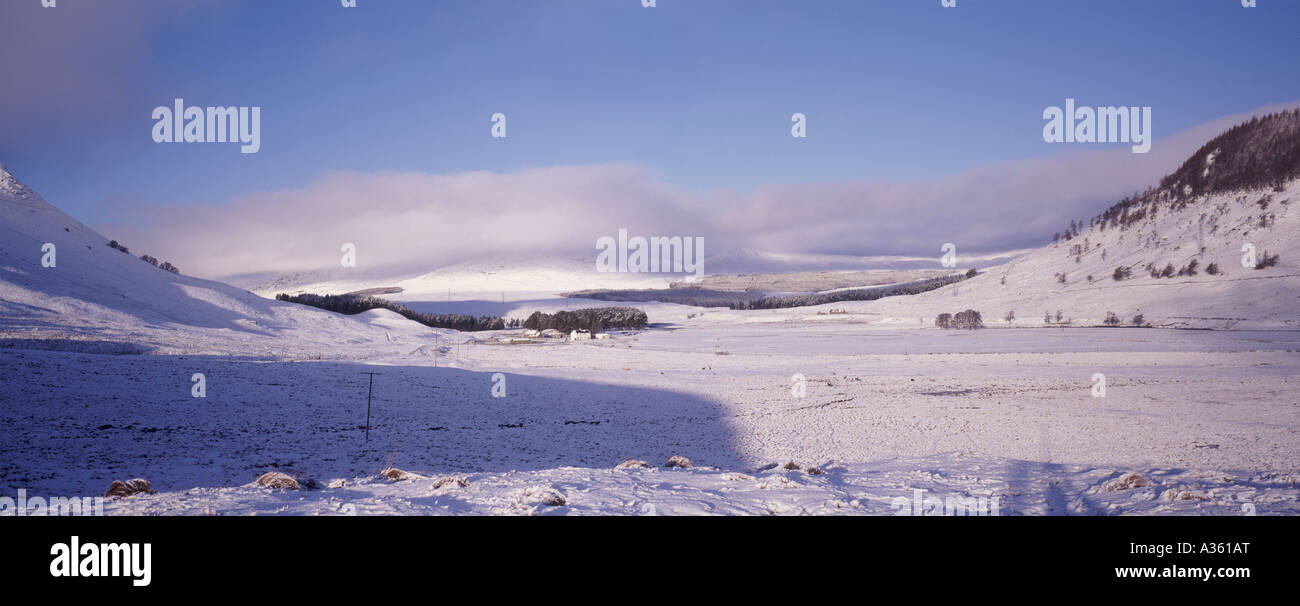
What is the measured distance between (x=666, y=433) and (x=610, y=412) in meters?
3.51

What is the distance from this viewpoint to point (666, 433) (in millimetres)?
16906

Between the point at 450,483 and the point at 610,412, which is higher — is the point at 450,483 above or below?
above

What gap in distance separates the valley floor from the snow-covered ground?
90 millimetres

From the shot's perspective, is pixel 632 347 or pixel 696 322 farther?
pixel 696 322

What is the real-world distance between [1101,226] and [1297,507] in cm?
8223

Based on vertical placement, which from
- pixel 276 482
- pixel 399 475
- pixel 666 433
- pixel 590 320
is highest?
pixel 590 320

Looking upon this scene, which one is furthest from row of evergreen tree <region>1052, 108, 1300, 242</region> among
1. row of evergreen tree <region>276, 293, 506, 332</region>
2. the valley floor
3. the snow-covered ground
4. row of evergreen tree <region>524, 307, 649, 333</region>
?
row of evergreen tree <region>276, 293, 506, 332</region>

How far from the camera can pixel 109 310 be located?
28.0 metres

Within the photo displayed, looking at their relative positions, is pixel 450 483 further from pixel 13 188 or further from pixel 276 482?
pixel 13 188

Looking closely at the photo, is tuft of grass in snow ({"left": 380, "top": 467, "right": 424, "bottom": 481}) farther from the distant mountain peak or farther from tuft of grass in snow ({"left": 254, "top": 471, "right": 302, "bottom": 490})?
the distant mountain peak

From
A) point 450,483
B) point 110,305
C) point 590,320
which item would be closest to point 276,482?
point 450,483
